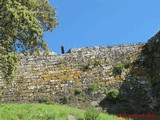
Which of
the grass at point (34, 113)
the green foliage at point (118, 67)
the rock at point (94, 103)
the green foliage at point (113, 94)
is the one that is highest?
the green foliage at point (118, 67)

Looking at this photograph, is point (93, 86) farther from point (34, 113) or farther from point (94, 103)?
point (34, 113)

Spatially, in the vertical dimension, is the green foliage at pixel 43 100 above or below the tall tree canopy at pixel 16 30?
below

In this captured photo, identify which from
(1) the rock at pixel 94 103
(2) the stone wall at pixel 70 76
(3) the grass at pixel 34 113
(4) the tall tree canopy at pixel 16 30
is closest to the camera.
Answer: (3) the grass at pixel 34 113

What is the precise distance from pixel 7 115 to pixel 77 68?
1345cm

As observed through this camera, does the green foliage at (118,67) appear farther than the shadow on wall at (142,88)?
Yes

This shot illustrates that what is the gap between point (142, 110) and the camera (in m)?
28.1

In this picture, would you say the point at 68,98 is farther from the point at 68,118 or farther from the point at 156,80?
the point at 68,118

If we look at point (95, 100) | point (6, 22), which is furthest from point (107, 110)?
point (6, 22)

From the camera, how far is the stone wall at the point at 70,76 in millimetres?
30078

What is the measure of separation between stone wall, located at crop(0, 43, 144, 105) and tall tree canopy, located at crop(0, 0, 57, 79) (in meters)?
5.12

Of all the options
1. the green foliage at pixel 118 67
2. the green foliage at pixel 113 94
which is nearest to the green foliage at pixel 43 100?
the green foliage at pixel 113 94

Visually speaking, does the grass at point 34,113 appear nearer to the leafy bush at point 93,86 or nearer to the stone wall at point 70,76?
the stone wall at point 70,76

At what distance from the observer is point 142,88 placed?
30.0 meters

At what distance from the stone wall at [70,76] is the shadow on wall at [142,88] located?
57 centimetres
